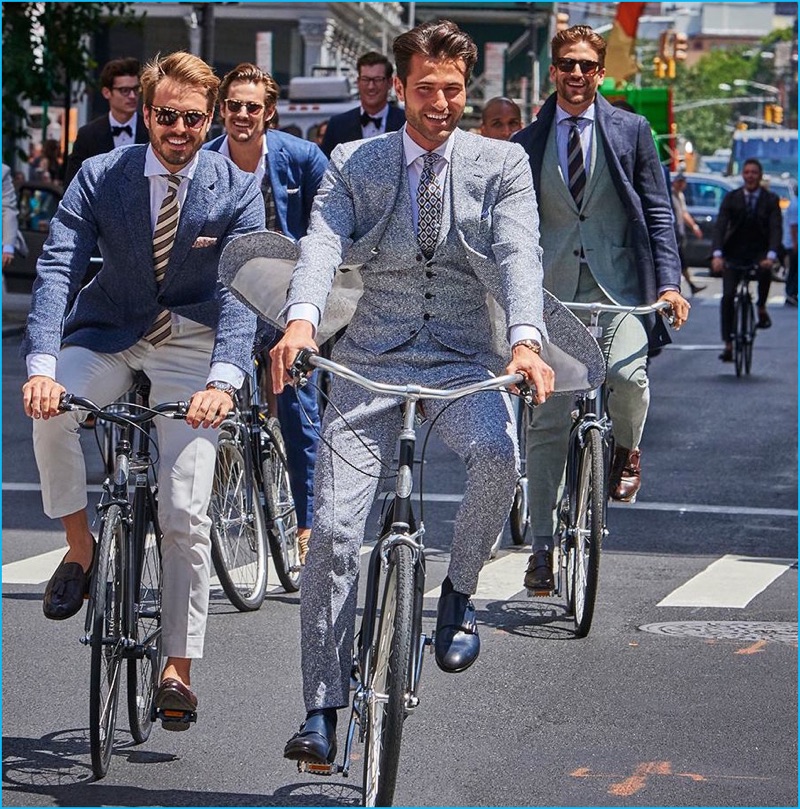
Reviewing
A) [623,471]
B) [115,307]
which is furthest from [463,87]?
[623,471]

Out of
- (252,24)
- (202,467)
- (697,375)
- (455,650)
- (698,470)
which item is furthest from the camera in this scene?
(252,24)

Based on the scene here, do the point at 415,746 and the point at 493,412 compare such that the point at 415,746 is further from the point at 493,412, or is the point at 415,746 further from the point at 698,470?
the point at 698,470

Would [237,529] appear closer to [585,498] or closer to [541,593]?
[541,593]

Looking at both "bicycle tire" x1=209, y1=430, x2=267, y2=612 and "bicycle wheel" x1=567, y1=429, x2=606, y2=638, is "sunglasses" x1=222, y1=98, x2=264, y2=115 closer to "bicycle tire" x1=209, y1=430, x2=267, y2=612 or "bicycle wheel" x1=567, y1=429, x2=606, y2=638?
"bicycle tire" x1=209, y1=430, x2=267, y2=612

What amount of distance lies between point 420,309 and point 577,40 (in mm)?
2794

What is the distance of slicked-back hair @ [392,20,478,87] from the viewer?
544cm

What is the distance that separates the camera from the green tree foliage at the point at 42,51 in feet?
70.7

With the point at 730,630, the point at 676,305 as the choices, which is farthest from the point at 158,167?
the point at 730,630

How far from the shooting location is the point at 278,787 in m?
5.59

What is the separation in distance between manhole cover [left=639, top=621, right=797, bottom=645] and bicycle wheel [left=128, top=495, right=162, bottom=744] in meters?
2.55

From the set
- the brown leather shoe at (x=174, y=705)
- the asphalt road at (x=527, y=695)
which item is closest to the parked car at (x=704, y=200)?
the asphalt road at (x=527, y=695)

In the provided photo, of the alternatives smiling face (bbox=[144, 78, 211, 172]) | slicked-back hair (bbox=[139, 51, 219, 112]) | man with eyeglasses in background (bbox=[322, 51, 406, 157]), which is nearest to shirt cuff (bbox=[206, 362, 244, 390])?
smiling face (bbox=[144, 78, 211, 172])

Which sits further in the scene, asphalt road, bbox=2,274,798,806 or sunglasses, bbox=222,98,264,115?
sunglasses, bbox=222,98,264,115

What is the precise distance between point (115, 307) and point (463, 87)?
54.2 inches
